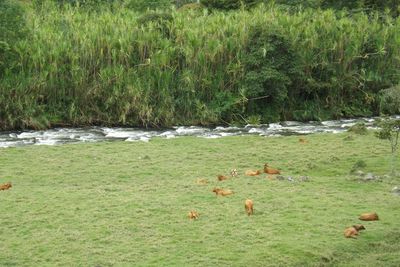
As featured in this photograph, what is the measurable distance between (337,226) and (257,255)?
99 cm

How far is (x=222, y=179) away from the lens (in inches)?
285

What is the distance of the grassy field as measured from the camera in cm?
509

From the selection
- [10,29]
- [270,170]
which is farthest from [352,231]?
[10,29]

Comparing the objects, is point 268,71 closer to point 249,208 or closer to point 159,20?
point 159,20

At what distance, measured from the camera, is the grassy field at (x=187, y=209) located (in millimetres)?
5094

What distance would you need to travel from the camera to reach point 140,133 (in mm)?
11016

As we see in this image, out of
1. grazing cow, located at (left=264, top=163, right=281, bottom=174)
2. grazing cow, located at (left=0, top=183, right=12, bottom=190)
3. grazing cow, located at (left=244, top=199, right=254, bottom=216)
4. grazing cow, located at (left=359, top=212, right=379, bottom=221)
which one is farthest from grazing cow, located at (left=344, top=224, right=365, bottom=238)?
grazing cow, located at (left=0, top=183, right=12, bottom=190)

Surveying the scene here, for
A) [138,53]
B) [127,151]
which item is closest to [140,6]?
[138,53]

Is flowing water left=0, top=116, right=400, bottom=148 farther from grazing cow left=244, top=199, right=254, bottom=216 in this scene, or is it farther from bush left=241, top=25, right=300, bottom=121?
grazing cow left=244, top=199, right=254, bottom=216

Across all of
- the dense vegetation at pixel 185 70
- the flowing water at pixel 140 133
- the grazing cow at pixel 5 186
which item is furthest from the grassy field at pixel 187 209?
the dense vegetation at pixel 185 70

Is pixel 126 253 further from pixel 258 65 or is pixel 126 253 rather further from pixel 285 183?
pixel 258 65

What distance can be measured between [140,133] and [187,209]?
16.5 ft

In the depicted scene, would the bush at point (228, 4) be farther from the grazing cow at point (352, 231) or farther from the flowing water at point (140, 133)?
the grazing cow at point (352, 231)

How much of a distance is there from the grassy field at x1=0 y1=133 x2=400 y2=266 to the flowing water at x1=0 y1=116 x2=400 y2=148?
1259 millimetres
